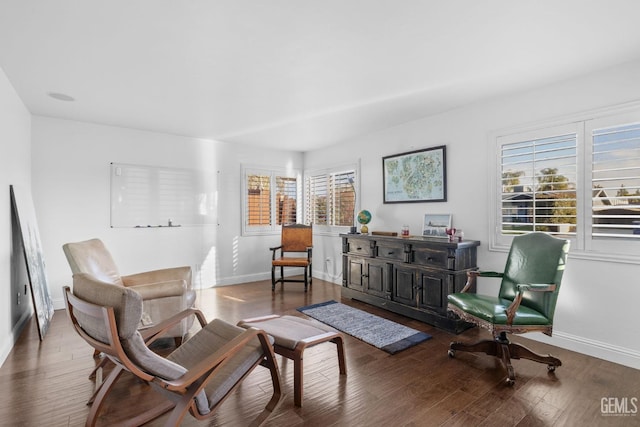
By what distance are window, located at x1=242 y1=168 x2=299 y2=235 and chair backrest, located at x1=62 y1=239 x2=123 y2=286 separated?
2708 mm

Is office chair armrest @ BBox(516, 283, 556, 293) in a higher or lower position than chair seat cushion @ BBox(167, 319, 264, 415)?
higher

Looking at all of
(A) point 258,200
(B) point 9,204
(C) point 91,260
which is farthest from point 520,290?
(B) point 9,204

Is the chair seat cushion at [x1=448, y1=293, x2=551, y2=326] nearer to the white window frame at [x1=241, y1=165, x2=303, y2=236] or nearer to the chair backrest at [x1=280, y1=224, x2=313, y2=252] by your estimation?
the chair backrest at [x1=280, y1=224, x2=313, y2=252]

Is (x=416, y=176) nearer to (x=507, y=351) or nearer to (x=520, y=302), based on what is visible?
(x=520, y=302)

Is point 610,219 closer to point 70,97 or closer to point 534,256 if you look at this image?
point 534,256

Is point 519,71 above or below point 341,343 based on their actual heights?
above

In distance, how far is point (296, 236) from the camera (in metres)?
5.65

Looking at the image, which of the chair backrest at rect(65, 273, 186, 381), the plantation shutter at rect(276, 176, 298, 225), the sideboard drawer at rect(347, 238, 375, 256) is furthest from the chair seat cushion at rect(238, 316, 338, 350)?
the plantation shutter at rect(276, 176, 298, 225)

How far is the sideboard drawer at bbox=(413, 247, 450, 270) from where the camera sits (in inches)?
136

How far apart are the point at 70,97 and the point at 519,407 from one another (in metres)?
4.93

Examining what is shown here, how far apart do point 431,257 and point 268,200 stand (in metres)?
3.39

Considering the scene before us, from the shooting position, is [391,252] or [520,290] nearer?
[520,290]

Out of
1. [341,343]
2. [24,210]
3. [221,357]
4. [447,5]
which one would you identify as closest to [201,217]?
[24,210]

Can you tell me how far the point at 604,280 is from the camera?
2797 millimetres
